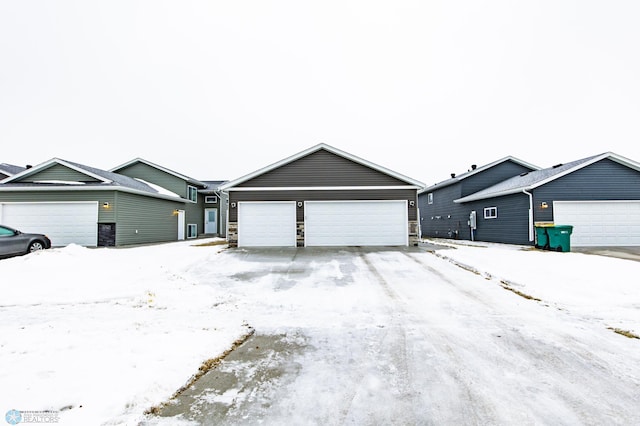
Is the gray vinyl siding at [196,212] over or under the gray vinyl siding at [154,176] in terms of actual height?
under

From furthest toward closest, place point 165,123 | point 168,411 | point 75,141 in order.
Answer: point 75,141, point 165,123, point 168,411

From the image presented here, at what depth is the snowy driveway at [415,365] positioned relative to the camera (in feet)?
7.55

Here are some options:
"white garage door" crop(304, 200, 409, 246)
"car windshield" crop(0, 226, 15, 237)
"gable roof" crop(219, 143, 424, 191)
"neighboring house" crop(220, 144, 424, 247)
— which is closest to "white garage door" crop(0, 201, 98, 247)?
"car windshield" crop(0, 226, 15, 237)

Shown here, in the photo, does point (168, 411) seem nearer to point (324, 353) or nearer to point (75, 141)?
point (324, 353)

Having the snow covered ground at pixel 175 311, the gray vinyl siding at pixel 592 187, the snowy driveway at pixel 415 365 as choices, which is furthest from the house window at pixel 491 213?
the snowy driveway at pixel 415 365

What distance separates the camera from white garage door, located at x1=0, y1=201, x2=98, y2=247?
1502 centimetres

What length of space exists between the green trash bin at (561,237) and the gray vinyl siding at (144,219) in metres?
20.4

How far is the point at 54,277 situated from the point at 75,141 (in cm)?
3765

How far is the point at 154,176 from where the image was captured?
74.5 ft

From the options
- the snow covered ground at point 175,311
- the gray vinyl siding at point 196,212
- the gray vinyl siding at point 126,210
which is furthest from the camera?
the gray vinyl siding at point 196,212

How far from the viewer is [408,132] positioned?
4275 centimetres

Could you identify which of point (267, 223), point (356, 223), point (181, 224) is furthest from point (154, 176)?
point (356, 223)

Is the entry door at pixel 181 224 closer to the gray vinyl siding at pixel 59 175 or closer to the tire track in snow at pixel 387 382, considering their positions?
the gray vinyl siding at pixel 59 175

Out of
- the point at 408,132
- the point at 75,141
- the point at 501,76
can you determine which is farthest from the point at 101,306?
the point at 408,132
